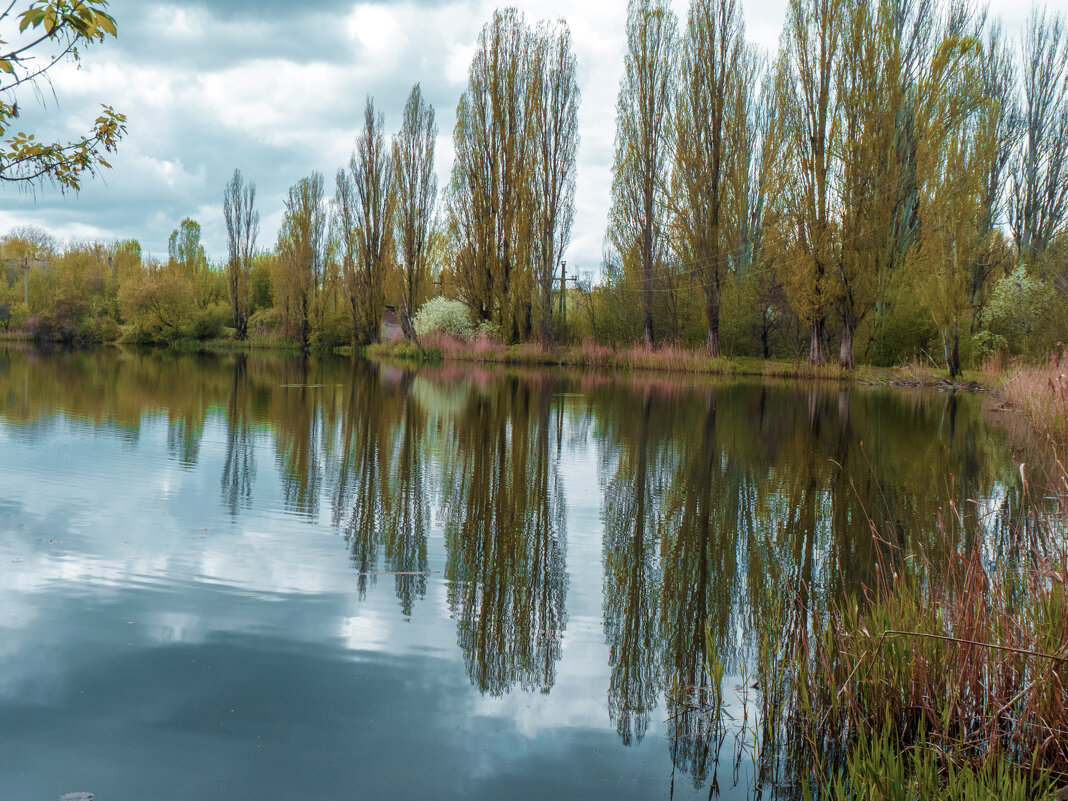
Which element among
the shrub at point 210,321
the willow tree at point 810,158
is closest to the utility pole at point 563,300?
the willow tree at point 810,158

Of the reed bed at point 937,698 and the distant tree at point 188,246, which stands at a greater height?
the distant tree at point 188,246

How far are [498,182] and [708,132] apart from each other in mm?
7936

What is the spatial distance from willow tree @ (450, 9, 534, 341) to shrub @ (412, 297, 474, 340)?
5.07 ft

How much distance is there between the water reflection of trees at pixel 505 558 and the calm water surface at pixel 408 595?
2cm

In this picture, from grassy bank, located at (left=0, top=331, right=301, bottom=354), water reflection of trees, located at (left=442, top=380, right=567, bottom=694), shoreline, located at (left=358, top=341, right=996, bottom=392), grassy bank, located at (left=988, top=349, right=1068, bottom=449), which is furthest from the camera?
grassy bank, located at (left=0, top=331, right=301, bottom=354)

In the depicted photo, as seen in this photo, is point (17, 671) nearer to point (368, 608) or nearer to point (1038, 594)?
point (368, 608)

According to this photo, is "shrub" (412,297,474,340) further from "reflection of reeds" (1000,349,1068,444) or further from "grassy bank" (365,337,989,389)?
"reflection of reeds" (1000,349,1068,444)

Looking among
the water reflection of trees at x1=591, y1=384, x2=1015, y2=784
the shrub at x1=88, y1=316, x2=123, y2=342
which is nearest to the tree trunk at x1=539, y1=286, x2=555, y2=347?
the water reflection of trees at x1=591, y1=384, x2=1015, y2=784

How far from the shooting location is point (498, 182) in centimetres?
2856

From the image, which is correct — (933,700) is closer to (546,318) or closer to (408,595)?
(408,595)

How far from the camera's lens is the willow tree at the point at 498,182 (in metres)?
28.1

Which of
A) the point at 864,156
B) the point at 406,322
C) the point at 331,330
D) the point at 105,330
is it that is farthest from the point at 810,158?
the point at 105,330

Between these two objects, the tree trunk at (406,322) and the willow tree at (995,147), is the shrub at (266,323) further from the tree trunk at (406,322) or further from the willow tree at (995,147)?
the willow tree at (995,147)

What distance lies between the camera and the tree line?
70.8ft
